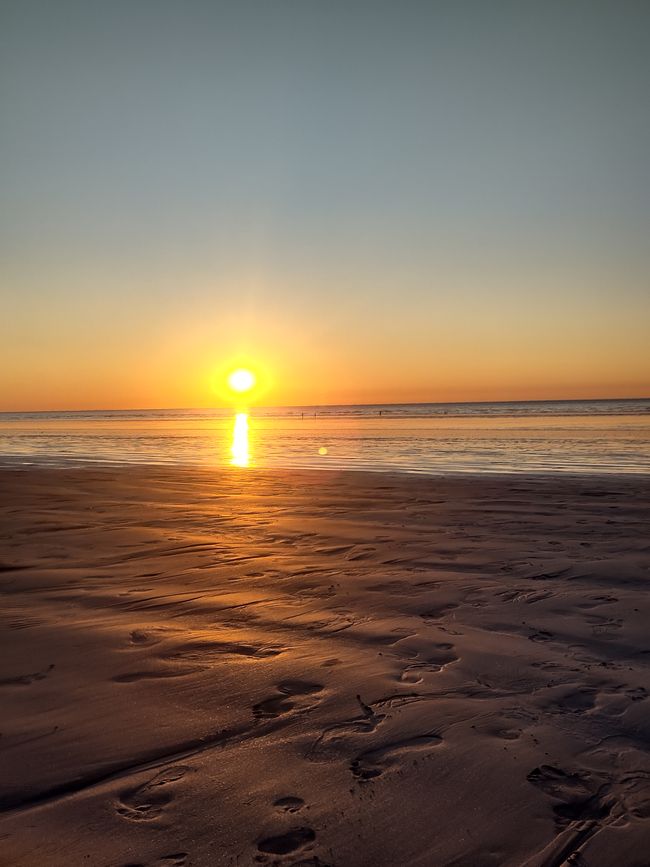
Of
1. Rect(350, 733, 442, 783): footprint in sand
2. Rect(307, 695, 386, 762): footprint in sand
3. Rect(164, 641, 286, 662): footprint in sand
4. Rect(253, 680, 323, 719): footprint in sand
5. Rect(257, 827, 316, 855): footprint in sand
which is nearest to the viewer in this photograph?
Rect(257, 827, 316, 855): footprint in sand

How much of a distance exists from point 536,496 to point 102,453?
1748 cm

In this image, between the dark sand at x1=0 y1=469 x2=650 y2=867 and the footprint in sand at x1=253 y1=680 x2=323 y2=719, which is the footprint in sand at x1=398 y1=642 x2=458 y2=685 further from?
the footprint in sand at x1=253 y1=680 x2=323 y2=719

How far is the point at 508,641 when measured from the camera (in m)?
3.74

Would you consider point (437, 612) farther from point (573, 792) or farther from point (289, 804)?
point (289, 804)

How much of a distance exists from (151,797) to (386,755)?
93cm

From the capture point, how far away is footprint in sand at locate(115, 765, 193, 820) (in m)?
2.12

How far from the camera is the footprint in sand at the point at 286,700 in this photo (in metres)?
2.85

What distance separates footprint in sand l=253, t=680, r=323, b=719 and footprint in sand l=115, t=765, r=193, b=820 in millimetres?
534

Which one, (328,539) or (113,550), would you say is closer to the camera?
(113,550)

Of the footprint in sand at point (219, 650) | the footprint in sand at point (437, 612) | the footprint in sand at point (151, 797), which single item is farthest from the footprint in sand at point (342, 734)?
the footprint in sand at point (437, 612)

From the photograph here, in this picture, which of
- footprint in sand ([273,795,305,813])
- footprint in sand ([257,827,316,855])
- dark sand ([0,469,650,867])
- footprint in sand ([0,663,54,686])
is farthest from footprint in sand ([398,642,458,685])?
footprint in sand ([0,663,54,686])

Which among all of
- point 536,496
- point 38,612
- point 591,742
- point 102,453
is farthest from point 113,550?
point 102,453

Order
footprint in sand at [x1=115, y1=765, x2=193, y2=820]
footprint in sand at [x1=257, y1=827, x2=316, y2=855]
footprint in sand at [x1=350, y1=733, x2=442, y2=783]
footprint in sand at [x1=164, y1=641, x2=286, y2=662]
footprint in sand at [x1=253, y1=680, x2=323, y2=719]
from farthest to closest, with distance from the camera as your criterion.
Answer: footprint in sand at [x1=164, y1=641, x2=286, y2=662], footprint in sand at [x1=253, y1=680, x2=323, y2=719], footprint in sand at [x1=350, y1=733, x2=442, y2=783], footprint in sand at [x1=115, y1=765, x2=193, y2=820], footprint in sand at [x1=257, y1=827, x2=316, y2=855]

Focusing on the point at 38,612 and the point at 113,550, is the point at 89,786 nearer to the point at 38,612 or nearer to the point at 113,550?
the point at 38,612
